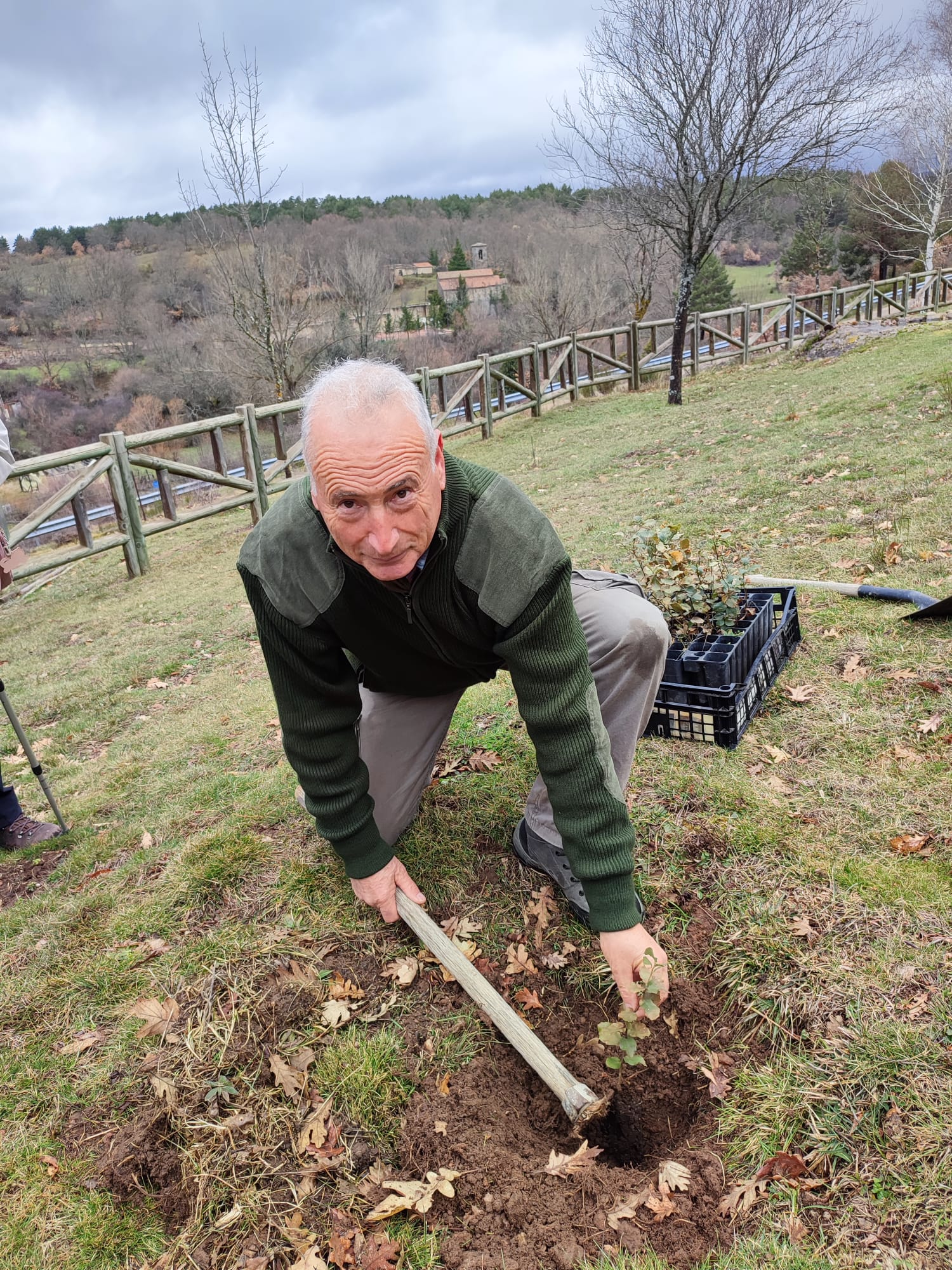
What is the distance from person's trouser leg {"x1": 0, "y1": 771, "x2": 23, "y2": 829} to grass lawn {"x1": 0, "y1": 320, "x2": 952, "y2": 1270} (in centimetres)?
29

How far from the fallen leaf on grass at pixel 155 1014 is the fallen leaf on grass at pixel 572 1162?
4.16ft

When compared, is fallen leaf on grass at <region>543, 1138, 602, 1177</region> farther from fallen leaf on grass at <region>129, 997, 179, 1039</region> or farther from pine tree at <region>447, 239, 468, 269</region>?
pine tree at <region>447, 239, 468, 269</region>

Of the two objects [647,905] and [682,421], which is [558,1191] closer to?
[647,905]

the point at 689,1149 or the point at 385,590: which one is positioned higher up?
the point at 385,590

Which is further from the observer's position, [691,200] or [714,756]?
[691,200]

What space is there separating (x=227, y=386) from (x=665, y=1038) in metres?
39.2

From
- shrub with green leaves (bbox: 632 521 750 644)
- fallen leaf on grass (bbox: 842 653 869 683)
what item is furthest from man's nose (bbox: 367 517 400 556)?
fallen leaf on grass (bbox: 842 653 869 683)

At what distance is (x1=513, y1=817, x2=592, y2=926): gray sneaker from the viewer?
9.05 feet

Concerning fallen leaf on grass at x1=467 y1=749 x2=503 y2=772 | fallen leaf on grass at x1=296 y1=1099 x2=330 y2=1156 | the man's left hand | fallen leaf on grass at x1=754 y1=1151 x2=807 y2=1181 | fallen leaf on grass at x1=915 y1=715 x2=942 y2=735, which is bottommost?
fallen leaf on grass at x1=296 y1=1099 x2=330 y2=1156

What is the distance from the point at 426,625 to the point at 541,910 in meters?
1.18

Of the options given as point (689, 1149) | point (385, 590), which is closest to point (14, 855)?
point (385, 590)

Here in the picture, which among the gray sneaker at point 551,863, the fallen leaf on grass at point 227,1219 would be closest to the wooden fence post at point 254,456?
the gray sneaker at point 551,863

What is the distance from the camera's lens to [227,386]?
3734 cm

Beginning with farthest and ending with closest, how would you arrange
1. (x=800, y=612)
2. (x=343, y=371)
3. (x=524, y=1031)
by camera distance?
(x=800, y=612) → (x=524, y=1031) → (x=343, y=371)
